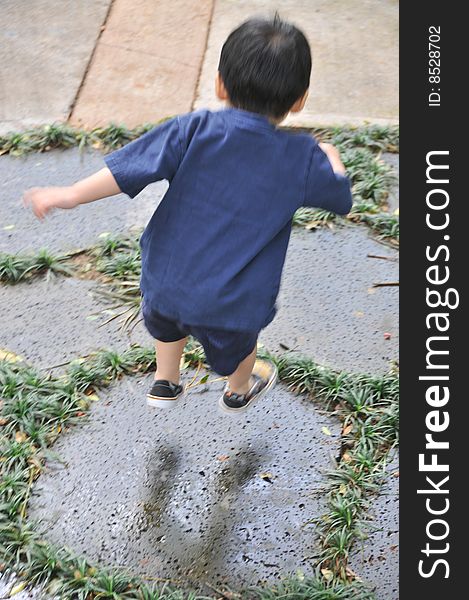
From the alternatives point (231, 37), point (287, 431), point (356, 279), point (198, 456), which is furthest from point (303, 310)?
point (231, 37)

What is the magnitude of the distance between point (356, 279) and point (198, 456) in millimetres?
1191

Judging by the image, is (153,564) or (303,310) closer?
(153,564)

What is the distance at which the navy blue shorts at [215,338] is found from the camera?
103 inches

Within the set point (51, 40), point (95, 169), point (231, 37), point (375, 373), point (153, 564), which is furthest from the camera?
point (51, 40)

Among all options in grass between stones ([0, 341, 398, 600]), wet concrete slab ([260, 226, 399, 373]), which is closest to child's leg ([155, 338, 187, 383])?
grass between stones ([0, 341, 398, 600])

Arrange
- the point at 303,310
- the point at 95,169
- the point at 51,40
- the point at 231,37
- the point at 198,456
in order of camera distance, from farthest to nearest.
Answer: the point at 51,40 → the point at 95,169 → the point at 303,310 → the point at 198,456 → the point at 231,37

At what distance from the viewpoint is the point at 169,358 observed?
2.91m

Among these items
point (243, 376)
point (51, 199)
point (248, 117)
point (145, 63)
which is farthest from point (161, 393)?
point (145, 63)

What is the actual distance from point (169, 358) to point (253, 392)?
0.33 m

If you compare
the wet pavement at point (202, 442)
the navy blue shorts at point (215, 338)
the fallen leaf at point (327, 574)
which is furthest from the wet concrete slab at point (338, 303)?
the fallen leaf at point (327, 574)

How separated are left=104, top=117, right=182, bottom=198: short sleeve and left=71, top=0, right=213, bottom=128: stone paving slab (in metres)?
2.41

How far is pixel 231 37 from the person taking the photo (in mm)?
2285

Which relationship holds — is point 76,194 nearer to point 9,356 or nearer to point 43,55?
point 9,356

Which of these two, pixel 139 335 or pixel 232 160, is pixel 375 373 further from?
pixel 232 160
